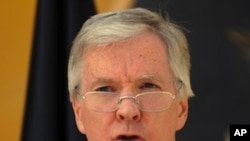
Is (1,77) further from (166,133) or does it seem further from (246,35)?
(246,35)

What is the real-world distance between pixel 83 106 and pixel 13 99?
32 cm

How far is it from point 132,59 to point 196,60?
0.30 meters

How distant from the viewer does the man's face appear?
1.39 m

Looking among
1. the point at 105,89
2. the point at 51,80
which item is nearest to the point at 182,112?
the point at 105,89

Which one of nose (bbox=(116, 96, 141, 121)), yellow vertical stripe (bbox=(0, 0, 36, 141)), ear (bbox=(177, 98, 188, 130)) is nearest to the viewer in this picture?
nose (bbox=(116, 96, 141, 121))

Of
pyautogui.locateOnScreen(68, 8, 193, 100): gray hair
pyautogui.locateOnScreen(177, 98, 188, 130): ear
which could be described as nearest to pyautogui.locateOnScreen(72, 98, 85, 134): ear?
pyautogui.locateOnScreen(68, 8, 193, 100): gray hair

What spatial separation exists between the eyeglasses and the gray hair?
8 centimetres

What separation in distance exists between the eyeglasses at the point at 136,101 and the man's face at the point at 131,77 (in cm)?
1

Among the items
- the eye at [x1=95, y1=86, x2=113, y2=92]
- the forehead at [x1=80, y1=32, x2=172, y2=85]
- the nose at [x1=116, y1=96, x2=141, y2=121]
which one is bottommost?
the nose at [x1=116, y1=96, x2=141, y2=121]

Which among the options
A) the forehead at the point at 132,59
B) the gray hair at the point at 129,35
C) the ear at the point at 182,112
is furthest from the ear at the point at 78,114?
the ear at the point at 182,112

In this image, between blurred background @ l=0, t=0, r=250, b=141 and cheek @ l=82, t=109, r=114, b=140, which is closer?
cheek @ l=82, t=109, r=114, b=140

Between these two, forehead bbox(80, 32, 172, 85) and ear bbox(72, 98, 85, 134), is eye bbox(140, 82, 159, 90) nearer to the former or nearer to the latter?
forehead bbox(80, 32, 172, 85)

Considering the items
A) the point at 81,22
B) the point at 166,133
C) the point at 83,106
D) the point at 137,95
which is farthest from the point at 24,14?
the point at 166,133

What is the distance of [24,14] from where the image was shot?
168 centimetres
